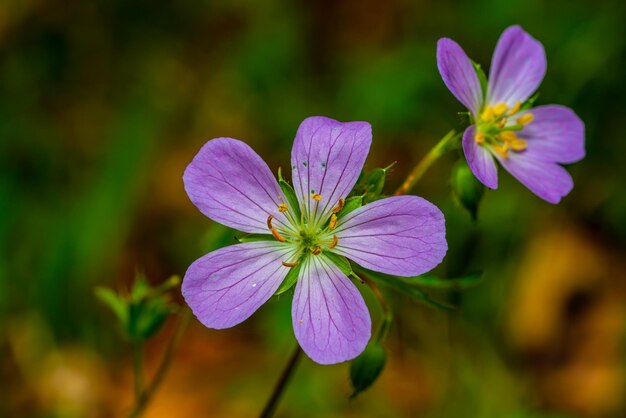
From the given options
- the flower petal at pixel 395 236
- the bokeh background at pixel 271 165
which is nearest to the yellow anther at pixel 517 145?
the flower petal at pixel 395 236

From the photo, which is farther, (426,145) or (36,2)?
(36,2)

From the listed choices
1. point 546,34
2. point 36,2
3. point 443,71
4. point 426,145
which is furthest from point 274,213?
point 36,2

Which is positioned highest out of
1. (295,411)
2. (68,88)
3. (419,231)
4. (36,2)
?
(419,231)

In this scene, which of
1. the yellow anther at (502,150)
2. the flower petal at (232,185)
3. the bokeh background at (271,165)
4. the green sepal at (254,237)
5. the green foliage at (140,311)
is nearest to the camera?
the flower petal at (232,185)

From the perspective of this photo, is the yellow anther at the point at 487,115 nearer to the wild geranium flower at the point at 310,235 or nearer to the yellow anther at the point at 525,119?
the yellow anther at the point at 525,119

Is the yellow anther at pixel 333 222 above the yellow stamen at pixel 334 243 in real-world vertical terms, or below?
above

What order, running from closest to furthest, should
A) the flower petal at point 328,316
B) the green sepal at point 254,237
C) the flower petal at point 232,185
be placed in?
the flower petal at point 328,316 → the flower petal at point 232,185 → the green sepal at point 254,237

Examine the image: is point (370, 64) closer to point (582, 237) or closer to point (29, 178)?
point (582, 237)
